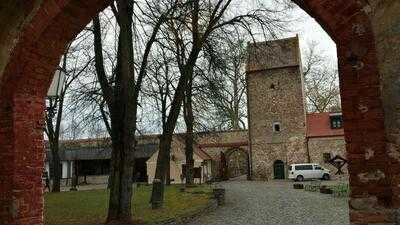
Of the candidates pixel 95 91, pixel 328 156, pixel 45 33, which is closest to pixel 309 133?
pixel 328 156

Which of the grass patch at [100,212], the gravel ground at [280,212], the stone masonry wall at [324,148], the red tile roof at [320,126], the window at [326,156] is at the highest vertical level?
the red tile roof at [320,126]

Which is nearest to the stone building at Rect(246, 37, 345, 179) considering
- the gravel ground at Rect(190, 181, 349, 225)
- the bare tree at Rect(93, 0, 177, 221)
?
the gravel ground at Rect(190, 181, 349, 225)

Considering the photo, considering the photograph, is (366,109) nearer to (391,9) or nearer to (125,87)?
(391,9)

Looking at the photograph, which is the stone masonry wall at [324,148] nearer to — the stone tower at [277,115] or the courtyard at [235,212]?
→ the stone tower at [277,115]

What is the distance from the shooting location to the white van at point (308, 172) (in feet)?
120

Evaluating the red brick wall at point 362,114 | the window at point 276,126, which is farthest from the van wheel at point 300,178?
the red brick wall at point 362,114

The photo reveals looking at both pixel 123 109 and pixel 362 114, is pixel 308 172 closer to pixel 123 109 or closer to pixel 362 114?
pixel 123 109

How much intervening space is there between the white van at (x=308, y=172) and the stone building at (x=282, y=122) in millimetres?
2977

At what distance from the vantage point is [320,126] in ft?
134

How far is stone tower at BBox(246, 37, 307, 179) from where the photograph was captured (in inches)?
1608

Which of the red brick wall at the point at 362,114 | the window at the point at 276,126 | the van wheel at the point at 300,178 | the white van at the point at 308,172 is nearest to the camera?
the red brick wall at the point at 362,114

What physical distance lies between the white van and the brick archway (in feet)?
106

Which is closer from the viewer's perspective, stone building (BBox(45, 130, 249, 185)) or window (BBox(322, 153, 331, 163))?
window (BBox(322, 153, 331, 163))

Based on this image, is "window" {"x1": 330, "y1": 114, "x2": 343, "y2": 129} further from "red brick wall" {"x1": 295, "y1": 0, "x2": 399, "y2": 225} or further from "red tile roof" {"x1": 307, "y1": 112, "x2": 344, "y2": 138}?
"red brick wall" {"x1": 295, "y1": 0, "x2": 399, "y2": 225}
